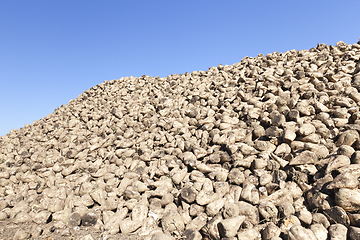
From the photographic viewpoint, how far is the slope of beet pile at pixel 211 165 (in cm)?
389

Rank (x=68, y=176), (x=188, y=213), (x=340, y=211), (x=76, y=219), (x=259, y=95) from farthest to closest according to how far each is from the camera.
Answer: (x=259, y=95) → (x=68, y=176) → (x=76, y=219) → (x=188, y=213) → (x=340, y=211)

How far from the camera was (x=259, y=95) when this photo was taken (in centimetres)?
744

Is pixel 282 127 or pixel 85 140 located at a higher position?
pixel 282 127

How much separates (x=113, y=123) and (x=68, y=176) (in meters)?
2.82

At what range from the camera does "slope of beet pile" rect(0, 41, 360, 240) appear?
389 cm

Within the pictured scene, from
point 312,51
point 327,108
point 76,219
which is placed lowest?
point 76,219

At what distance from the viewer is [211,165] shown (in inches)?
214

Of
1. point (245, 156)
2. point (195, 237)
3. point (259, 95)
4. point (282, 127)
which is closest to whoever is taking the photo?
point (195, 237)

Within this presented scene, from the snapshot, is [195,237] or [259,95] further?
[259,95]

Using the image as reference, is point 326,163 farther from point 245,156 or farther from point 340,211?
point 245,156

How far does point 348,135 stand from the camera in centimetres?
481

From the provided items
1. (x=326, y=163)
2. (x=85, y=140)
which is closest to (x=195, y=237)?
(x=326, y=163)

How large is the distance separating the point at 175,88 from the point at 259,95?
4457 millimetres

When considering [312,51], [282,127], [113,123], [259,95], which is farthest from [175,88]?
[312,51]
